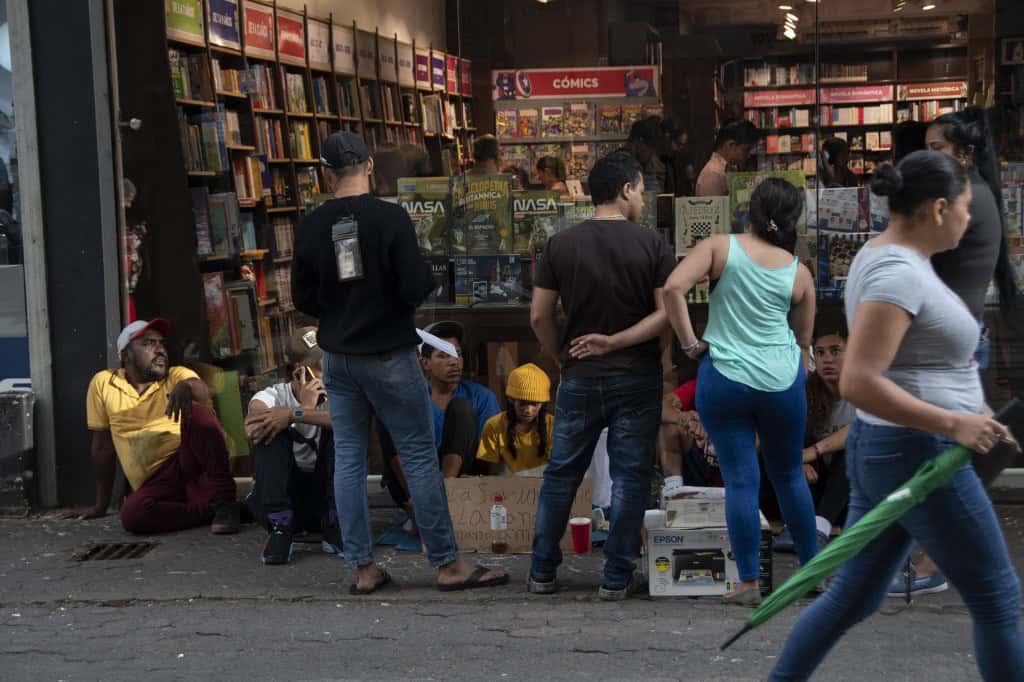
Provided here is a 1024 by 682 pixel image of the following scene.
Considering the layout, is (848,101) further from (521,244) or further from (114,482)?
(114,482)

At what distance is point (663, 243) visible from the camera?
18.4 feet

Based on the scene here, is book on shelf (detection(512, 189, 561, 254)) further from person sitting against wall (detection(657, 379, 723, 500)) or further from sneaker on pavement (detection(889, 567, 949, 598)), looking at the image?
sneaker on pavement (detection(889, 567, 949, 598))

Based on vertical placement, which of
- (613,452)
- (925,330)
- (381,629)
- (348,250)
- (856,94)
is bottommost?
(381,629)

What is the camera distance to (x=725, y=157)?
7781 mm

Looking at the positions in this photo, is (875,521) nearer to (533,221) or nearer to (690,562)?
(690,562)

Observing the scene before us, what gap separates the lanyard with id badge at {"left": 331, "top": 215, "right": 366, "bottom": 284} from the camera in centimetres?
566

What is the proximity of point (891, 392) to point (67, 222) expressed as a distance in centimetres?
504

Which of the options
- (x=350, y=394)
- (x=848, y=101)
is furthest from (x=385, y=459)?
(x=848, y=101)

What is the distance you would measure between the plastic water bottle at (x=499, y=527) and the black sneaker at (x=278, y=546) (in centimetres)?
90

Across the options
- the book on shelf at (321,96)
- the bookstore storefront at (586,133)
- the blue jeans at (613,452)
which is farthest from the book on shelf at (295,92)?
the blue jeans at (613,452)

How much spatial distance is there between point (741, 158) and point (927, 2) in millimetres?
1331

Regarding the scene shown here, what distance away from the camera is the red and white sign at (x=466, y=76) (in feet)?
25.8

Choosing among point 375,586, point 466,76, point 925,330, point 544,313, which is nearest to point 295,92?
point 466,76

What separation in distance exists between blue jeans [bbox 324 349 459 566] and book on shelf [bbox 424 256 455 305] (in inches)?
73.2
